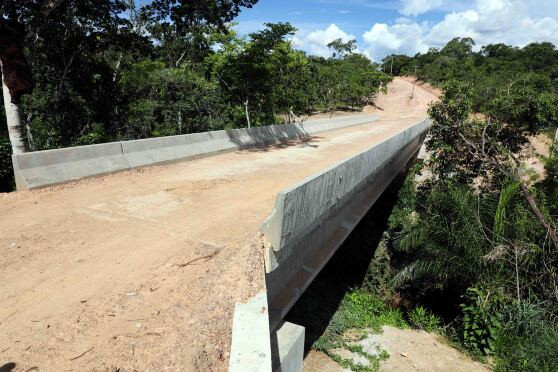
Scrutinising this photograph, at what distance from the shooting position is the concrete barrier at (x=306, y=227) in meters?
5.16

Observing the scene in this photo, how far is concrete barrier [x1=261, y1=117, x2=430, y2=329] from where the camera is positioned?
516 centimetres

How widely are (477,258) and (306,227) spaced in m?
6.07

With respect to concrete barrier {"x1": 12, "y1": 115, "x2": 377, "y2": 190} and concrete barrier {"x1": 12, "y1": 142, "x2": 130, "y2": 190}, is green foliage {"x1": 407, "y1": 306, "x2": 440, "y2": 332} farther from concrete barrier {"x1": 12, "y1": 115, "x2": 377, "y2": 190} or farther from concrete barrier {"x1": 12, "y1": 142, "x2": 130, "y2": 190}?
concrete barrier {"x1": 12, "y1": 142, "x2": 130, "y2": 190}

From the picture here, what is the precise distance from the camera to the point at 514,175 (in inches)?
462

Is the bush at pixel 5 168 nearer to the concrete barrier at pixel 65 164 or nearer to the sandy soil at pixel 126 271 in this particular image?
the concrete barrier at pixel 65 164

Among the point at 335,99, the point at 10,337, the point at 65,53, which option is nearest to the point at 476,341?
the point at 10,337

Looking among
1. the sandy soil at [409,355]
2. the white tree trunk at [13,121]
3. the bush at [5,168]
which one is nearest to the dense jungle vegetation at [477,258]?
the sandy soil at [409,355]

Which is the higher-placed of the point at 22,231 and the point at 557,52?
the point at 557,52

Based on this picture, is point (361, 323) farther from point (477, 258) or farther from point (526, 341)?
point (526, 341)

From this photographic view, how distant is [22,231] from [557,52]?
9066 centimetres

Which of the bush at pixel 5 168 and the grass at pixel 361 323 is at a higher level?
the bush at pixel 5 168

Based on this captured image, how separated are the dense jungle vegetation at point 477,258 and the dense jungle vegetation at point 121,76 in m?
8.69

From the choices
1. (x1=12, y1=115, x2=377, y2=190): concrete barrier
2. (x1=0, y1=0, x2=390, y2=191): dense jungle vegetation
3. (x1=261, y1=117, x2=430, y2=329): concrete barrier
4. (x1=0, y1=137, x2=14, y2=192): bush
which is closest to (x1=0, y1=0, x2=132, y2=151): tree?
(x1=0, y1=0, x2=390, y2=191): dense jungle vegetation

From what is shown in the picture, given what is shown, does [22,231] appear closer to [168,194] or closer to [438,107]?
[168,194]
